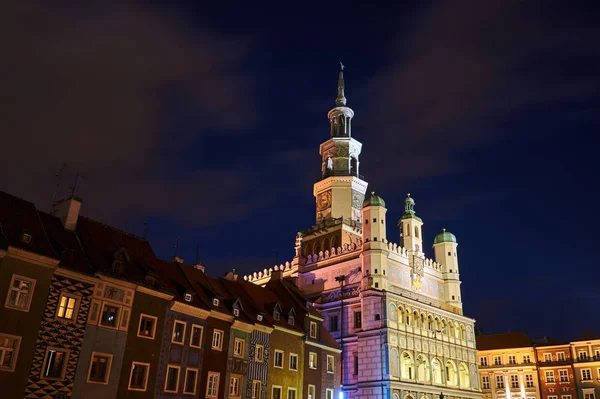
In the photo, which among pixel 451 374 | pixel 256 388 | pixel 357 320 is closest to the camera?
pixel 256 388

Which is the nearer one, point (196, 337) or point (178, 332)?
point (178, 332)

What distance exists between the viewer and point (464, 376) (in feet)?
232

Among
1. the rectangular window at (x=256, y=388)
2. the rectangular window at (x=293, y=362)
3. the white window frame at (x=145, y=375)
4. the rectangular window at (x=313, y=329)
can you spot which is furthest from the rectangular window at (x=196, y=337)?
the rectangular window at (x=313, y=329)

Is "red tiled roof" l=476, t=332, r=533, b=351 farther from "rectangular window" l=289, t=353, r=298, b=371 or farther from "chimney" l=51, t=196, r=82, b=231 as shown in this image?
"chimney" l=51, t=196, r=82, b=231

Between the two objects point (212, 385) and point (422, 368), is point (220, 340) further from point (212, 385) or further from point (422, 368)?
point (422, 368)

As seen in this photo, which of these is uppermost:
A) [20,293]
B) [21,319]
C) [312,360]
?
[20,293]

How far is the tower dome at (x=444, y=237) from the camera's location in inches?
3125

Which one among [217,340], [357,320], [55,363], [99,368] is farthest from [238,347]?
[357,320]

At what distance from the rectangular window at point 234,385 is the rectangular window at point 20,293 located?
16.9 meters

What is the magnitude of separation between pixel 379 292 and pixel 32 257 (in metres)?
41.0

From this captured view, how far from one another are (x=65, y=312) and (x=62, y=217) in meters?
8.06

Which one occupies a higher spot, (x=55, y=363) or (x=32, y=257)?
(x=32, y=257)

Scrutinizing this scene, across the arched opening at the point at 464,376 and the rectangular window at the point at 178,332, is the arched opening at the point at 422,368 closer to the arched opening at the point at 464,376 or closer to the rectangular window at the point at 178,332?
the arched opening at the point at 464,376

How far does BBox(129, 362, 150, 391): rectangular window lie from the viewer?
114ft
